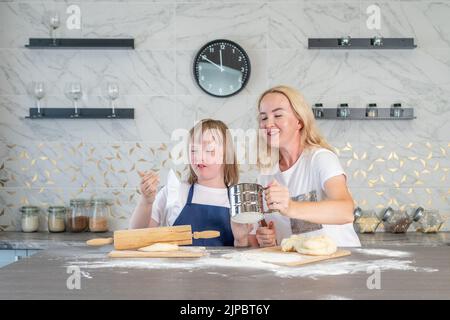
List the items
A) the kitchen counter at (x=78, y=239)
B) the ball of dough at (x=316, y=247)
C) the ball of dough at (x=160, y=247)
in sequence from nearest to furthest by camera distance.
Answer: the ball of dough at (x=316, y=247) → the ball of dough at (x=160, y=247) → the kitchen counter at (x=78, y=239)

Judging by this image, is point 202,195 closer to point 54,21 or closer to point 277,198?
point 277,198

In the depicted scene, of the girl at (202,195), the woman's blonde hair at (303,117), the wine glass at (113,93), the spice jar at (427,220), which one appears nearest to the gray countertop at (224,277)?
the girl at (202,195)

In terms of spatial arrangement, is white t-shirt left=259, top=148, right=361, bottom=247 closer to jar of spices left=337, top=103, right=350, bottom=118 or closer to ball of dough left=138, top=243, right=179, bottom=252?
ball of dough left=138, top=243, right=179, bottom=252

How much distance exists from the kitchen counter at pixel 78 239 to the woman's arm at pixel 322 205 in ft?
4.02

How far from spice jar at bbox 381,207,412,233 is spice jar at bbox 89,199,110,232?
67.8 inches

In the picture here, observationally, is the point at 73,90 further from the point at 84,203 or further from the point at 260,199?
the point at 260,199

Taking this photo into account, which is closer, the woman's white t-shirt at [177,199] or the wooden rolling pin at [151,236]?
the wooden rolling pin at [151,236]

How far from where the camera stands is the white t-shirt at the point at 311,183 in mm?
2176

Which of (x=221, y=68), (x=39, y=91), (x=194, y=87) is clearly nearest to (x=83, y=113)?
(x=39, y=91)

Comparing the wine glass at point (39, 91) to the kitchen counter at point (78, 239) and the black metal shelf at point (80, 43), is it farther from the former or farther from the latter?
the kitchen counter at point (78, 239)

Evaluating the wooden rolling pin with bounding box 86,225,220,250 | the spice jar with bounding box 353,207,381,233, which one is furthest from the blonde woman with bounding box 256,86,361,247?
the spice jar with bounding box 353,207,381,233

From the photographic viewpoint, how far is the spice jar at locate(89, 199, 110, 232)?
3.73 metres

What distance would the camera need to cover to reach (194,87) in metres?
3.85
